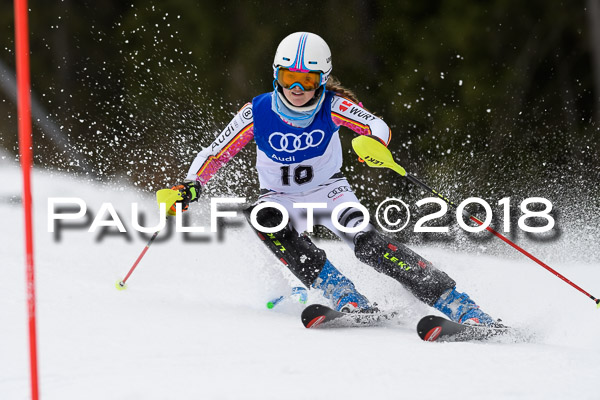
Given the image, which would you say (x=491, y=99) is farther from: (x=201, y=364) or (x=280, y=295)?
(x=201, y=364)

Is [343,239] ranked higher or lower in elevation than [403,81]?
lower

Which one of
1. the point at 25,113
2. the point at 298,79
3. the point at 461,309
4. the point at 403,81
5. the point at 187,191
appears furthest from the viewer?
the point at 403,81

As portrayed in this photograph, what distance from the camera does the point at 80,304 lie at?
3.15m

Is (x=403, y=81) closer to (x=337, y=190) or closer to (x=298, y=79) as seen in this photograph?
(x=337, y=190)

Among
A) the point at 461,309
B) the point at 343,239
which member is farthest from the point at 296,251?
the point at 461,309

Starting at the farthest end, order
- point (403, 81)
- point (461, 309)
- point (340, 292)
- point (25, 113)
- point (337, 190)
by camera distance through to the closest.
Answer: point (403, 81) → point (337, 190) → point (340, 292) → point (461, 309) → point (25, 113)

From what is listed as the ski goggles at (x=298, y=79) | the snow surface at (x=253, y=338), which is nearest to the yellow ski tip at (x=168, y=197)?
the snow surface at (x=253, y=338)

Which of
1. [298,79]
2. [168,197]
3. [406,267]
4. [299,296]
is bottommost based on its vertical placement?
[299,296]

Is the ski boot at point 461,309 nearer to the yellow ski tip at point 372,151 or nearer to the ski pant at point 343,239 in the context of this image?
the ski pant at point 343,239

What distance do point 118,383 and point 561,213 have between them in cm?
581

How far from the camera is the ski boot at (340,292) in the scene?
3.29 metres

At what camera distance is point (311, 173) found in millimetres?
3584

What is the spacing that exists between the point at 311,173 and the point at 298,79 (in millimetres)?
570

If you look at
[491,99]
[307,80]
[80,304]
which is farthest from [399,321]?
[491,99]
